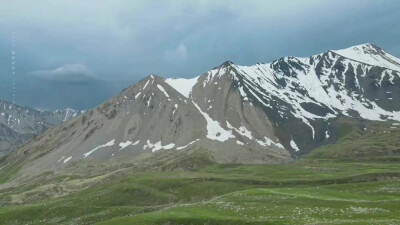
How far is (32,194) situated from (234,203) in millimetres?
138935

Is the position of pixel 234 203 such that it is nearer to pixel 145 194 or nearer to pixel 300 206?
pixel 300 206

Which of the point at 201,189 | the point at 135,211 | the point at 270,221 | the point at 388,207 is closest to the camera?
the point at 270,221

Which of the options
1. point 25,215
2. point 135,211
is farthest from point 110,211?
point 25,215

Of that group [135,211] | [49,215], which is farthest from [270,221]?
[49,215]

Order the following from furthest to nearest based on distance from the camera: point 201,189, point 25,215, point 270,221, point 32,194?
point 32,194 → point 201,189 → point 25,215 → point 270,221

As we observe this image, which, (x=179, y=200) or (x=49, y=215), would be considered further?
(x=179, y=200)

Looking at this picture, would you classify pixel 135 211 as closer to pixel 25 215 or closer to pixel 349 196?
pixel 25 215

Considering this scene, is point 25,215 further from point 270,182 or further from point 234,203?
point 270,182

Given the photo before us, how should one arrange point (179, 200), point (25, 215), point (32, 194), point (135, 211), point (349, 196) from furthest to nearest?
point (32, 194) → point (179, 200) → point (25, 215) → point (135, 211) → point (349, 196)

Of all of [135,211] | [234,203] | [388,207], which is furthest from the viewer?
[135,211]

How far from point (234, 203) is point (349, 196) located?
2339 cm

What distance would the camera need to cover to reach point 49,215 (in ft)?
314

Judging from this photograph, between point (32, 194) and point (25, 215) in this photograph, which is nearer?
point (25, 215)

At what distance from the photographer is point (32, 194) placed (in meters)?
182
